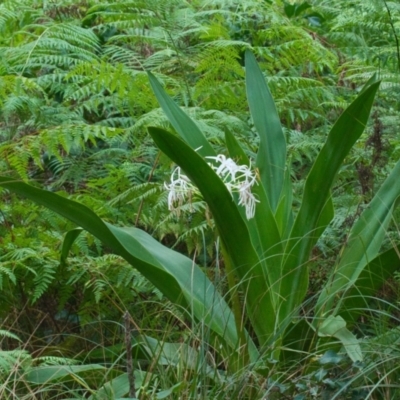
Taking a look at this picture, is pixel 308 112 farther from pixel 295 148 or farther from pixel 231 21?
pixel 231 21

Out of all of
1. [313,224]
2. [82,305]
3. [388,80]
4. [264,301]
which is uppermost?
[388,80]

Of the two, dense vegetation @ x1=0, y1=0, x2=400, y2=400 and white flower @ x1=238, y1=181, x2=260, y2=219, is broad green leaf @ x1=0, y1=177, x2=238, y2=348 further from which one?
white flower @ x1=238, y1=181, x2=260, y2=219

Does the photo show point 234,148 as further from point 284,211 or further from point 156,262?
point 156,262

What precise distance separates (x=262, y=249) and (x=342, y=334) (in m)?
0.36

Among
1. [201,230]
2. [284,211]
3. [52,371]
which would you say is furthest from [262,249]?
[52,371]

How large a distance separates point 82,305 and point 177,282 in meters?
0.60

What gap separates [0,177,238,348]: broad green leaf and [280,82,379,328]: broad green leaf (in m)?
0.16

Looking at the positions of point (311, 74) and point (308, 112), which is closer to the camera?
point (308, 112)

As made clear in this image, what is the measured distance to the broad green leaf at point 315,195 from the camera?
1.75m

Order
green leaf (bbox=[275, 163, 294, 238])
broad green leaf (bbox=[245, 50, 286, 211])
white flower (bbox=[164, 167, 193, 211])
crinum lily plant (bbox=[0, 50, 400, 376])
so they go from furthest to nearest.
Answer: broad green leaf (bbox=[245, 50, 286, 211]) < green leaf (bbox=[275, 163, 294, 238]) < white flower (bbox=[164, 167, 193, 211]) < crinum lily plant (bbox=[0, 50, 400, 376])

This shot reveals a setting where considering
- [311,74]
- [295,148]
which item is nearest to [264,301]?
[295,148]

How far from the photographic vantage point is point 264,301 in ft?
6.01

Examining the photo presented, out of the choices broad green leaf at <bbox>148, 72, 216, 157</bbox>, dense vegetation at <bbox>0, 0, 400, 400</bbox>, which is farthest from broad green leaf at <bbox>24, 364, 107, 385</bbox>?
broad green leaf at <bbox>148, 72, 216, 157</bbox>

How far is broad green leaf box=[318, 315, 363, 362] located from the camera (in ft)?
5.28
